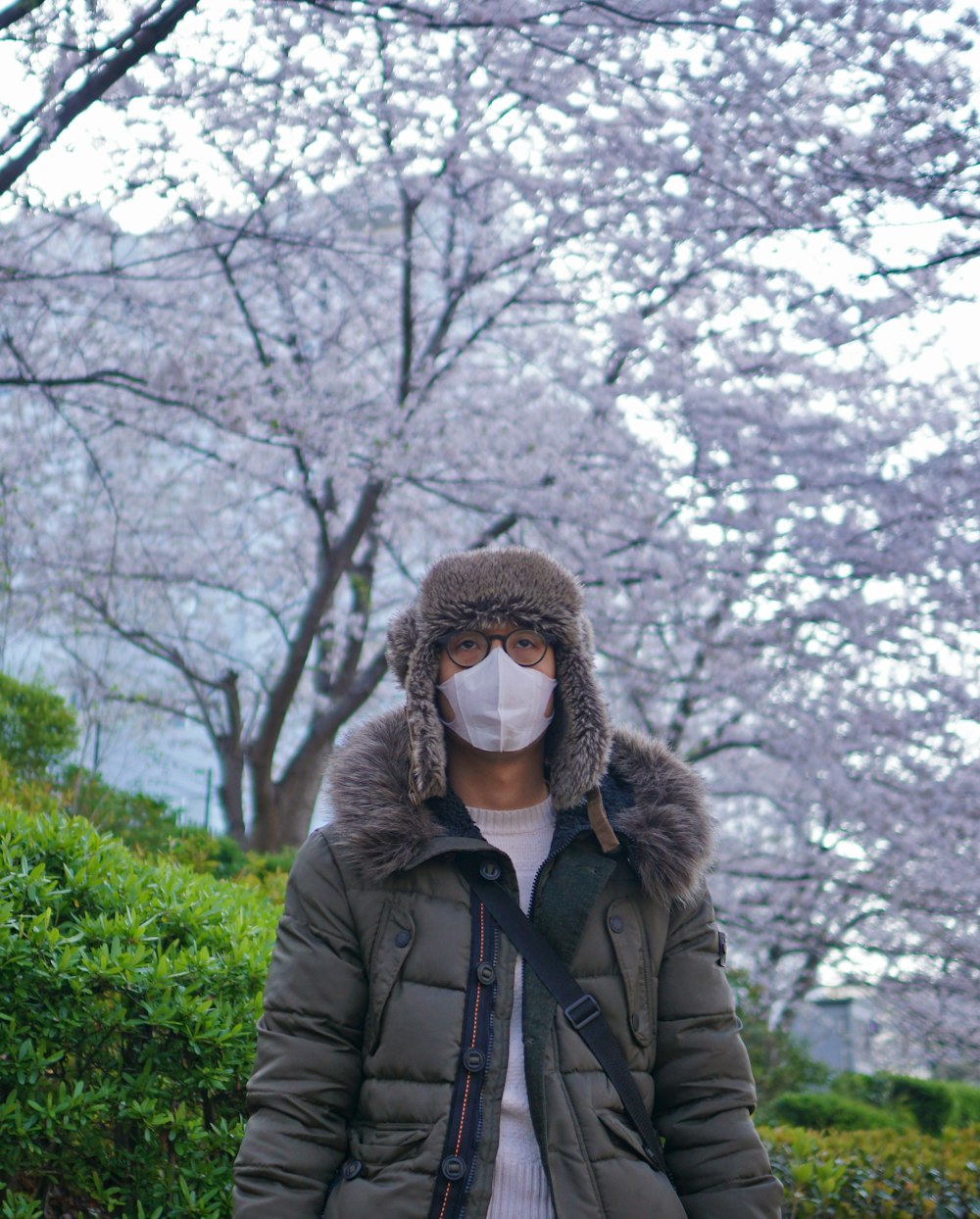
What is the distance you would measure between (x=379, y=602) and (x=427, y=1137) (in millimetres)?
14160

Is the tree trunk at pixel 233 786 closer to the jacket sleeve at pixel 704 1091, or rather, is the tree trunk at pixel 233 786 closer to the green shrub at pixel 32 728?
the green shrub at pixel 32 728

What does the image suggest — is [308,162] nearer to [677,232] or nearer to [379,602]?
[677,232]

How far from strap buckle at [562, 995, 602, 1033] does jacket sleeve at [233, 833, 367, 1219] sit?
0.37 meters

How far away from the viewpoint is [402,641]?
261cm

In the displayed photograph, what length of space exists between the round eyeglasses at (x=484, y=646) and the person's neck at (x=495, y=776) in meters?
0.17

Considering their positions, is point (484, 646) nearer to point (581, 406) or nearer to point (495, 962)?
point (495, 962)

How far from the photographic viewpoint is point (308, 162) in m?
9.76

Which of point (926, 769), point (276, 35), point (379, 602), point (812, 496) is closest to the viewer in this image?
point (276, 35)

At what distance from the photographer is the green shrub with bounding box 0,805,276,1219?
275cm

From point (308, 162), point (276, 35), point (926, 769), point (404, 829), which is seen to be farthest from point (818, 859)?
point (404, 829)

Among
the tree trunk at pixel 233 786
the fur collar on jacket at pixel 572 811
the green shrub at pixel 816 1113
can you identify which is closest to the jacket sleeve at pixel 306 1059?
the fur collar on jacket at pixel 572 811

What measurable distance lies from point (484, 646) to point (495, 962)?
0.65 metres

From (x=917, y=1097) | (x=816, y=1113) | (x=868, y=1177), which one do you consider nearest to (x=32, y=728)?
(x=868, y=1177)

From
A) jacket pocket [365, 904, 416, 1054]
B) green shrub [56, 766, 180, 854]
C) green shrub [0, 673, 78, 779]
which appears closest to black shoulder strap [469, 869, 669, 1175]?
jacket pocket [365, 904, 416, 1054]
